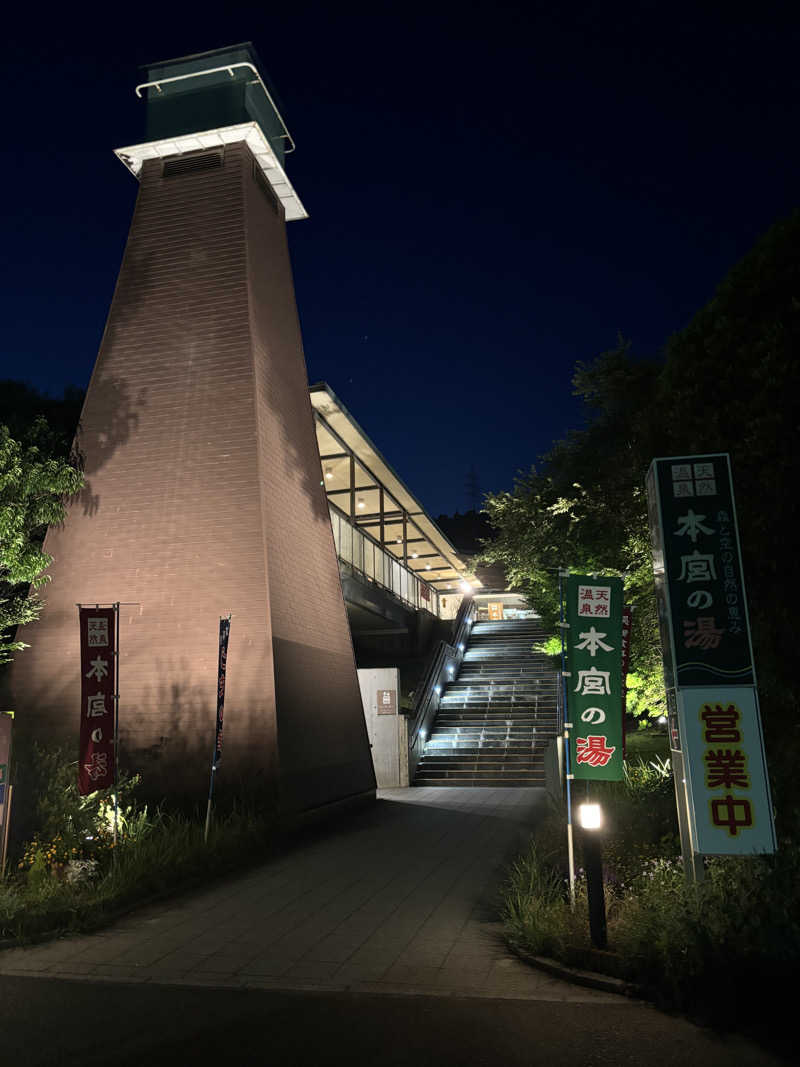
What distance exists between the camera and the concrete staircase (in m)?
17.4

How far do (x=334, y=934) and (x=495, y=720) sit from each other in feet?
45.9

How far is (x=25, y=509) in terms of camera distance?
10.3m

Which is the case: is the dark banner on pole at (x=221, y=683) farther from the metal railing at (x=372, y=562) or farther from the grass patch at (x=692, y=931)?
the metal railing at (x=372, y=562)

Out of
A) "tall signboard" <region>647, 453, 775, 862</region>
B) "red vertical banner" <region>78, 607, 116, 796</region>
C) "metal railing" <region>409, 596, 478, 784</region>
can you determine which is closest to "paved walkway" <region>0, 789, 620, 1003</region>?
"tall signboard" <region>647, 453, 775, 862</region>

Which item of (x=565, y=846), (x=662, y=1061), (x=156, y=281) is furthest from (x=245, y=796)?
(x=156, y=281)

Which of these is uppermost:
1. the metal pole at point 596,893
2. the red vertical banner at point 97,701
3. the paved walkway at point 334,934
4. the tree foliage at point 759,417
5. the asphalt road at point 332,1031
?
the tree foliage at point 759,417

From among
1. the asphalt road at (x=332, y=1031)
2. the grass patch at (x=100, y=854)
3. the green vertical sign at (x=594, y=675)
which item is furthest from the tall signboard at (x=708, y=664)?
the grass patch at (x=100, y=854)

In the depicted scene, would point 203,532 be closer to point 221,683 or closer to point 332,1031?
point 221,683

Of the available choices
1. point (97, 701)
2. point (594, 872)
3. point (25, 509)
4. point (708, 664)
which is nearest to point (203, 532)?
point (25, 509)

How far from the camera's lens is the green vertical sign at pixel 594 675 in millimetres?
5953

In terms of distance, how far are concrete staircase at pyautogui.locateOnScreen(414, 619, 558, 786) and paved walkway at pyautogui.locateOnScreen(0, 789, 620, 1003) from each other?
7.37 m

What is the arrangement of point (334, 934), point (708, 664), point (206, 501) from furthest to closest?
point (206, 501) → point (334, 934) → point (708, 664)

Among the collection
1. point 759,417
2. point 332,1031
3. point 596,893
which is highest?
point 759,417

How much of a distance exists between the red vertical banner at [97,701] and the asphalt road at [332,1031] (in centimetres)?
348
